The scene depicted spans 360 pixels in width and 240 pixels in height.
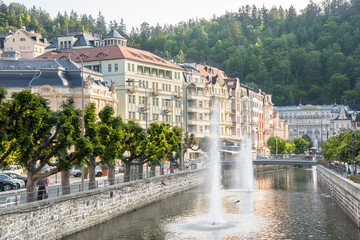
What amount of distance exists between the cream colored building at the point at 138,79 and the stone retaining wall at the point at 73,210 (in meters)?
43.4

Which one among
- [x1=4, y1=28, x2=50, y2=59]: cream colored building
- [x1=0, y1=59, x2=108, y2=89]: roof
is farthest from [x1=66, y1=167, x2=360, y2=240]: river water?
[x1=4, y1=28, x2=50, y2=59]: cream colored building

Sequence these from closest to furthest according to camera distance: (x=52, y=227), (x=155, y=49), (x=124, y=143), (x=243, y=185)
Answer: (x=52, y=227) < (x=124, y=143) < (x=243, y=185) < (x=155, y=49)

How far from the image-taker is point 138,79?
355 feet

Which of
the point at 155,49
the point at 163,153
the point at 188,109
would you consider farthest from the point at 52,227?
the point at 155,49

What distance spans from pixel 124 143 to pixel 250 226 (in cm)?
1844

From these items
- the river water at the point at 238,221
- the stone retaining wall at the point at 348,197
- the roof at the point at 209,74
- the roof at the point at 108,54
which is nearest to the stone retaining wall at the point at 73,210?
the river water at the point at 238,221

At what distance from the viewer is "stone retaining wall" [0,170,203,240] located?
103ft

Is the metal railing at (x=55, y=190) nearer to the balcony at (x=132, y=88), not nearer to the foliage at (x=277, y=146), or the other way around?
the balcony at (x=132, y=88)

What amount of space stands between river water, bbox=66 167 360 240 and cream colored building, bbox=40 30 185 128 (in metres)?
40.3

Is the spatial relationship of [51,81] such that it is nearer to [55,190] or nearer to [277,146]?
[55,190]

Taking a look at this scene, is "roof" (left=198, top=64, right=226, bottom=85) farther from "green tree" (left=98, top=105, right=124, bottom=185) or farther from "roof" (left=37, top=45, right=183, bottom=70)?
"green tree" (left=98, top=105, right=124, bottom=185)

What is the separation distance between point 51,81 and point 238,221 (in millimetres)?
47475

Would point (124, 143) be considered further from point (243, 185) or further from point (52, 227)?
point (243, 185)

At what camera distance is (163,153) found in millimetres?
64812
